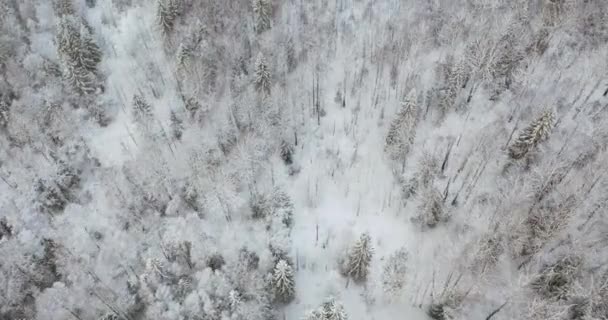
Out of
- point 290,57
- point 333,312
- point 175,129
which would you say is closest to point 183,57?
point 175,129

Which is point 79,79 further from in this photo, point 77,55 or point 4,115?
point 4,115

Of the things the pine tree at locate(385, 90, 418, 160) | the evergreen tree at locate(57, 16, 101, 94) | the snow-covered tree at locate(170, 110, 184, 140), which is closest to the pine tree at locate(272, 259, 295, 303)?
the pine tree at locate(385, 90, 418, 160)

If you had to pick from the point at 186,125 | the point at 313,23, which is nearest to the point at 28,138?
the point at 186,125

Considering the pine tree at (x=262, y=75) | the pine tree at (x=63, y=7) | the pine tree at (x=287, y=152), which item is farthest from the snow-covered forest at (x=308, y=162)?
the pine tree at (x=287, y=152)

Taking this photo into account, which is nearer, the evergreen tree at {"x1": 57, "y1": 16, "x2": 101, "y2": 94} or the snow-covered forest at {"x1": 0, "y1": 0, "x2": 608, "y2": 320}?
the snow-covered forest at {"x1": 0, "y1": 0, "x2": 608, "y2": 320}

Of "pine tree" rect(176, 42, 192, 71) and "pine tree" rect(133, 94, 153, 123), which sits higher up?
"pine tree" rect(176, 42, 192, 71)

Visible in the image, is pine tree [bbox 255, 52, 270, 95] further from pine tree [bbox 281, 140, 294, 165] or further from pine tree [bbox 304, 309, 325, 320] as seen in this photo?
pine tree [bbox 304, 309, 325, 320]

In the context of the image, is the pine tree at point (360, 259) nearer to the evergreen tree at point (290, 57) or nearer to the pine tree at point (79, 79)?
the evergreen tree at point (290, 57)
